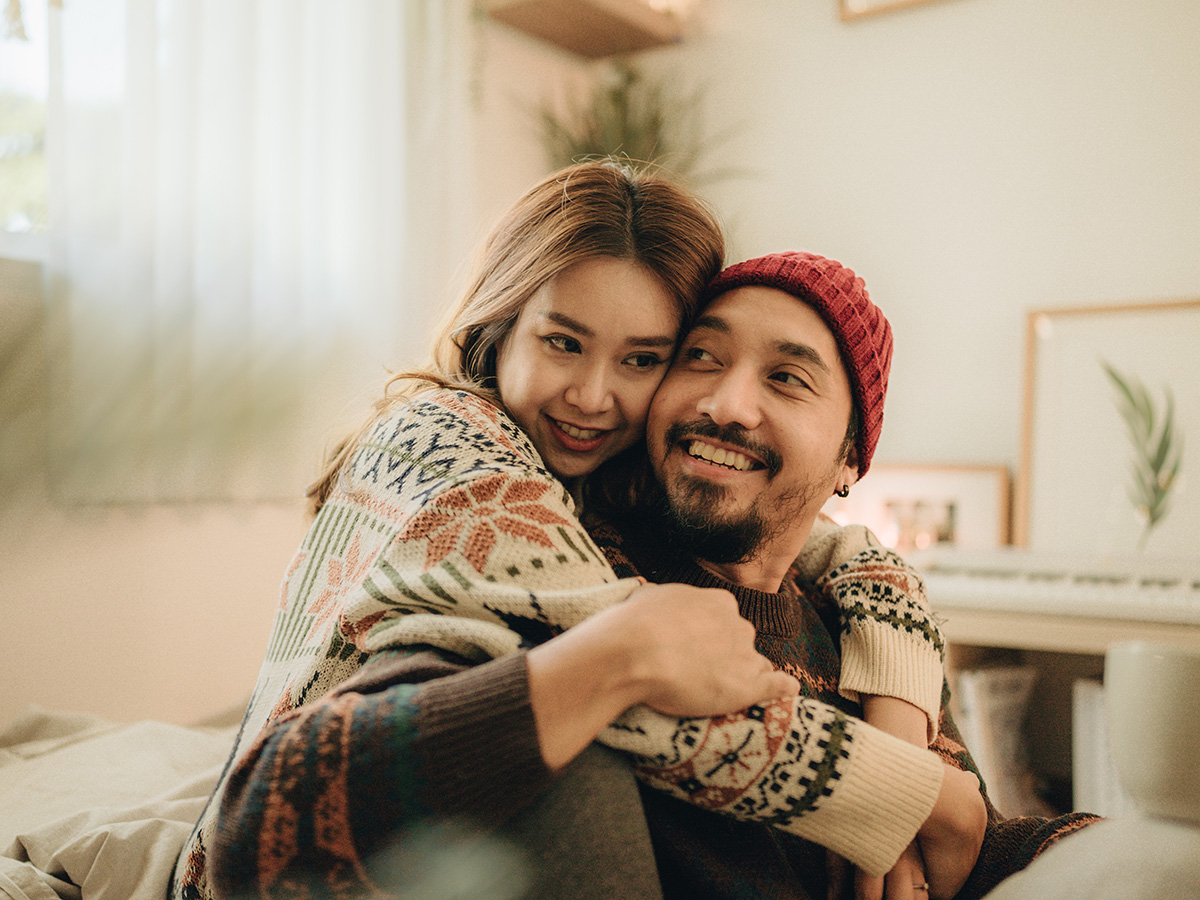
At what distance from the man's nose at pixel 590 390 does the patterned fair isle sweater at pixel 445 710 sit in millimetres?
177

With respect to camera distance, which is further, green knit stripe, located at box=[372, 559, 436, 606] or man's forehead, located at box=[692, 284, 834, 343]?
man's forehead, located at box=[692, 284, 834, 343]

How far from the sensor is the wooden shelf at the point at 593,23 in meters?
2.81

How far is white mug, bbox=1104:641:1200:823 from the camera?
0.62 meters

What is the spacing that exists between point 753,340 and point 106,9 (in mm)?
1441

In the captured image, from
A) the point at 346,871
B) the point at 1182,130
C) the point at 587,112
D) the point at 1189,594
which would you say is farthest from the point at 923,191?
the point at 346,871

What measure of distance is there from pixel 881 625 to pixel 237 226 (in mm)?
1564

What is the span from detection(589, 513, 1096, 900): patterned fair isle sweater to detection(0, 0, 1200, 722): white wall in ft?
4.04

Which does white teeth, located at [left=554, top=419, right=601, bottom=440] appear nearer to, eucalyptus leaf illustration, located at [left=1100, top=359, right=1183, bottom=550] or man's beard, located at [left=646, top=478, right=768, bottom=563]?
man's beard, located at [left=646, top=478, right=768, bottom=563]

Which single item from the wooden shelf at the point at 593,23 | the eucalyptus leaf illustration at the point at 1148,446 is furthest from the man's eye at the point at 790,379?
the wooden shelf at the point at 593,23

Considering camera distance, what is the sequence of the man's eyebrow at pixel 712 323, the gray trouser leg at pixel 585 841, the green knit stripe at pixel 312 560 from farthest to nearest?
the man's eyebrow at pixel 712 323, the green knit stripe at pixel 312 560, the gray trouser leg at pixel 585 841

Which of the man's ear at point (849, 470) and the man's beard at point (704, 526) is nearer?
the man's beard at point (704, 526)

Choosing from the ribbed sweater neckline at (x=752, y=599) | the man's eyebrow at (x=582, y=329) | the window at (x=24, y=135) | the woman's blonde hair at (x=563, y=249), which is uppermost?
the window at (x=24, y=135)

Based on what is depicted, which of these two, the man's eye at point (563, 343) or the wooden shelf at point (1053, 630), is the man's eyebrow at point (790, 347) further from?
the wooden shelf at point (1053, 630)

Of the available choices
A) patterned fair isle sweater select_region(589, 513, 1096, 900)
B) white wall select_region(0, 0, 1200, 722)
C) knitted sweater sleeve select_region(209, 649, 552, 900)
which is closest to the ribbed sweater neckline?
patterned fair isle sweater select_region(589, 513, 1096, 900)
